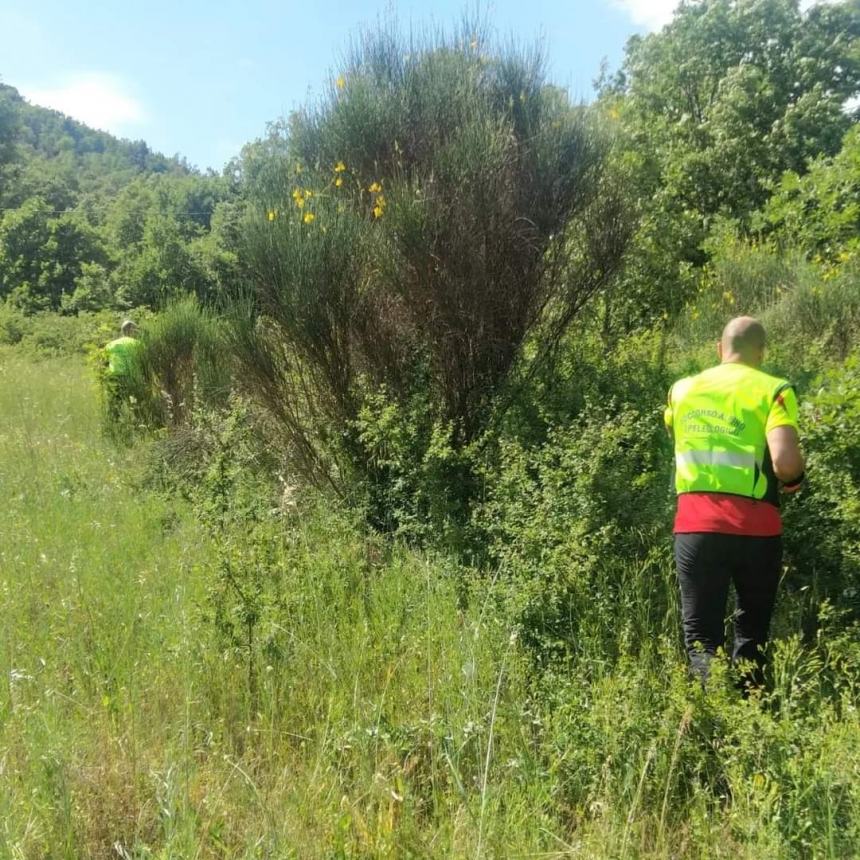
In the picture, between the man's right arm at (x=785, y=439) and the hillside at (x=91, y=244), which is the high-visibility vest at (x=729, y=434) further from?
the hillside at (x=91, y=244)

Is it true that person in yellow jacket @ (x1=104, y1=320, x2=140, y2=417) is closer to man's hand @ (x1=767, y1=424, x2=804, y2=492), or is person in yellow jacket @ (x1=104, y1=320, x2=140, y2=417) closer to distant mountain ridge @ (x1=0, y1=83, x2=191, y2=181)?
man's hand @ (x1=767, y1=424, x2=804, y2=492)

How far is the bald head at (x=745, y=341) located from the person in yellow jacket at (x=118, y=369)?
732 centimetres

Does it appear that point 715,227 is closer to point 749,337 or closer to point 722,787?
Result: point 749,337

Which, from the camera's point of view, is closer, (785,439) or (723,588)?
(785,439)

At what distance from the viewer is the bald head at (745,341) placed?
3041 millimetres

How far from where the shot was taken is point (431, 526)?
429cm

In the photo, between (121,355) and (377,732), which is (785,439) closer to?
(377,732)

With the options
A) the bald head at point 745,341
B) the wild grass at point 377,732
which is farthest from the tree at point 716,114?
the wild grass at point 377,732

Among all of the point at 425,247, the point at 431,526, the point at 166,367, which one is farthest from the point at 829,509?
the point at 166,367

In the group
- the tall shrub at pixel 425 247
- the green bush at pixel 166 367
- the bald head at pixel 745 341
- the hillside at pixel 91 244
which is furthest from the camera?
the hillside at pixel 91 244

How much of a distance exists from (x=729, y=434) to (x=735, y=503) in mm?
302

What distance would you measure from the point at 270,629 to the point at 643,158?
7.58m

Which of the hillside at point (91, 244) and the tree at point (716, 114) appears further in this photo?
the hillside at point (91, 244)

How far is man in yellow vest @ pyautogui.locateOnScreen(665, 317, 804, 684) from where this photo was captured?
2.81 m
